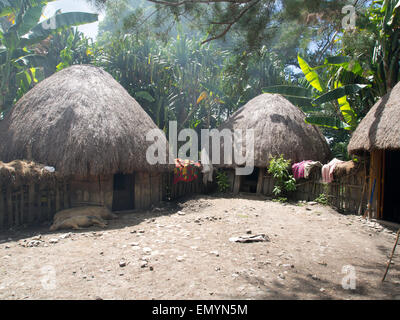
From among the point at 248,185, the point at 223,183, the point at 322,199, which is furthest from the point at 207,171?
the point at 322,199

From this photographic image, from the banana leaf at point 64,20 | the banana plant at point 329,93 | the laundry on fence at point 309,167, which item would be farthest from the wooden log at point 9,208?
the banana plant at point 329,93

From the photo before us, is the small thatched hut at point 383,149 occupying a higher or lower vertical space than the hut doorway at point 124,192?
higher

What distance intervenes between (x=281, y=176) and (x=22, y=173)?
22.1 ft

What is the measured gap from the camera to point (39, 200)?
6426 millimetres

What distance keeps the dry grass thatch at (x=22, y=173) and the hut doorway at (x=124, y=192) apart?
1.95 metres

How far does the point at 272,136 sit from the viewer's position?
9.80m

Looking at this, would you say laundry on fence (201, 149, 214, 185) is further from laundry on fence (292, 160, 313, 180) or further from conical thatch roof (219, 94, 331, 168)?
laundry on fence (292, 160, 313, 180)

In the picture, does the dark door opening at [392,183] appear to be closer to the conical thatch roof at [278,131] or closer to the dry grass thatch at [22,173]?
the conical thatch roof at [278,131]

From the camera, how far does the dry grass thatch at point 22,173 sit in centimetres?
573

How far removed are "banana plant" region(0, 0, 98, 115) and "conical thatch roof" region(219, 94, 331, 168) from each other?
6634mm

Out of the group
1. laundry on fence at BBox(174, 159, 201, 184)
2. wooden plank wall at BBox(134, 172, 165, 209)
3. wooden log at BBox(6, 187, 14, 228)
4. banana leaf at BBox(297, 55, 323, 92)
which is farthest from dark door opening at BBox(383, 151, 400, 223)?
wooden log at BBox(6, 187, 14, 228)

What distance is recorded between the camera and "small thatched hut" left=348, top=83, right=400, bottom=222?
5.98m

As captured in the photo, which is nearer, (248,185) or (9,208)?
(9,208)

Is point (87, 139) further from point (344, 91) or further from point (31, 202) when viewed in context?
point (344, 91)
